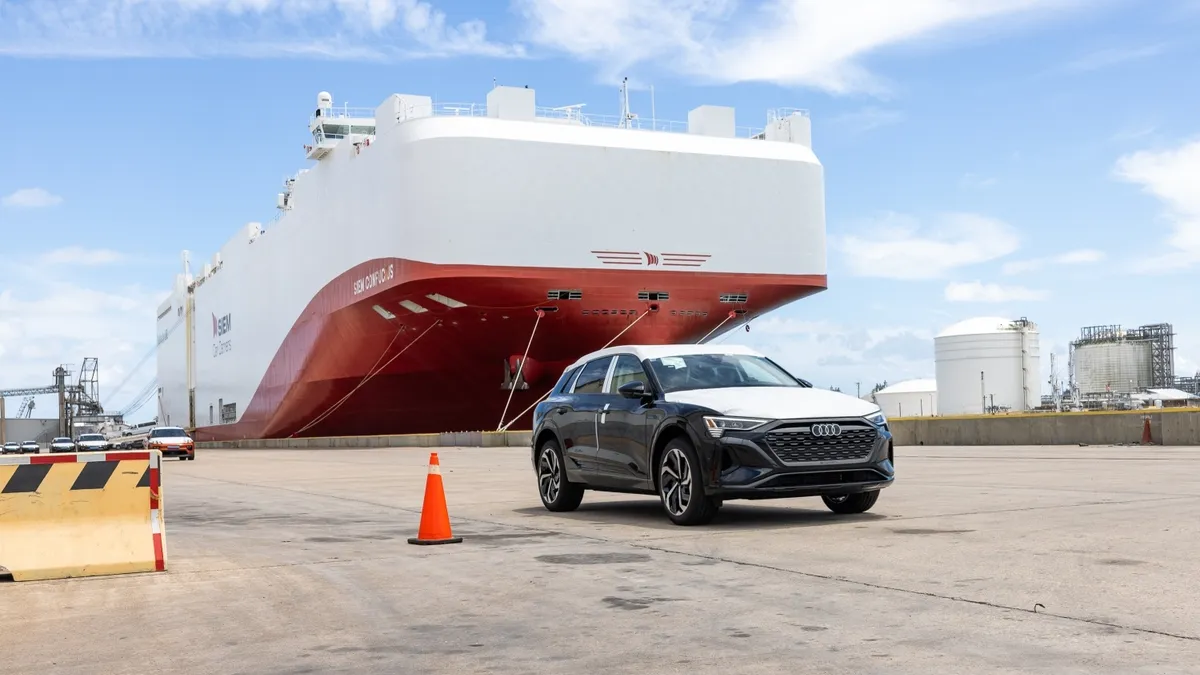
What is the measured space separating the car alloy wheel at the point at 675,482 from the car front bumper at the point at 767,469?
1.03 ft

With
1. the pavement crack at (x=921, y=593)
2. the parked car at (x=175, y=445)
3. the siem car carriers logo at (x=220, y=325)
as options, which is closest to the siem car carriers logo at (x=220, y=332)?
the siem car carriers logo at (x=220, y=325)

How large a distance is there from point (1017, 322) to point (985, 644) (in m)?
66.1

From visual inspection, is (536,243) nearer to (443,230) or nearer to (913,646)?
(443,230)

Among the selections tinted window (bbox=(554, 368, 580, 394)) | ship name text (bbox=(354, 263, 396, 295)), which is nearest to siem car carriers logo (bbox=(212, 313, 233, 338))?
ship name text (bbox=(354, 263, 396, 295))

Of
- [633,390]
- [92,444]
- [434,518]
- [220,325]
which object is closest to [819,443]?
[633,390]

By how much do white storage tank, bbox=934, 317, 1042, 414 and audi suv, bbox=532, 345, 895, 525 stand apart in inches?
2287

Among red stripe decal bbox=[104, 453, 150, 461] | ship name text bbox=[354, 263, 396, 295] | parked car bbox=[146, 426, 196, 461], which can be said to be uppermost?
ship name text bbox=[354, 263, 396, 295]

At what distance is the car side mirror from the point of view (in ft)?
33.1

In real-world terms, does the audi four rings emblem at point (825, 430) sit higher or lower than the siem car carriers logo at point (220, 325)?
lower

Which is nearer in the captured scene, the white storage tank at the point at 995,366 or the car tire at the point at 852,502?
the car tire at the point at 852,502

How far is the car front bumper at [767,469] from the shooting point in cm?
921

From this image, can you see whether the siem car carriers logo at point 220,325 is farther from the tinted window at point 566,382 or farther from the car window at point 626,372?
the car window at point 626,372

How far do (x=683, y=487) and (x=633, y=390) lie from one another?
3.15 feet

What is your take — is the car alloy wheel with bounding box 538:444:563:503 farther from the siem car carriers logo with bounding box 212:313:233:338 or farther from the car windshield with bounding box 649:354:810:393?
the siem car carriers logo with bounding box 212:313:233:338
